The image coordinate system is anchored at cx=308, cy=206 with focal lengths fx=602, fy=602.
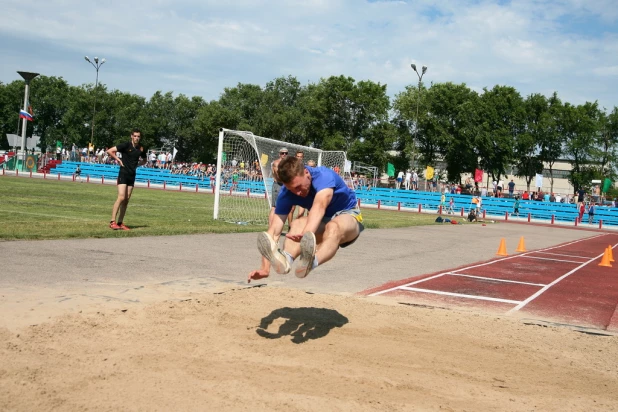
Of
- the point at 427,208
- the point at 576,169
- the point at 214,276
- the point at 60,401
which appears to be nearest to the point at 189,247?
the point at 214,276

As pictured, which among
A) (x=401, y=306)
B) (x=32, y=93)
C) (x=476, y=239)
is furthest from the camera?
(x=32, y=93)

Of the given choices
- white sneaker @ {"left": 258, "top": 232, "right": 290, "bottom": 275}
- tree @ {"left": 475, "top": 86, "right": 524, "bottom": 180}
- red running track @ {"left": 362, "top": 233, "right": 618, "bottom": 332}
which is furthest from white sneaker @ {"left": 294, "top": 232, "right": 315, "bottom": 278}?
tree @ {"left": 475, "top": 86, "right": 524, "bottom": 180}

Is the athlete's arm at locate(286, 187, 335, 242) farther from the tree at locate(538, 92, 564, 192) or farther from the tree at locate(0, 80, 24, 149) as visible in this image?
the tree at locate(0, 80, 24, 149)

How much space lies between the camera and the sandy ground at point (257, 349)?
412cm

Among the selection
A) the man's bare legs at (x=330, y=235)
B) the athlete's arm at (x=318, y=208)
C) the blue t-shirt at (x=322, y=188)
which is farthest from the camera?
the blue t-shirt at (x=322, y=188)

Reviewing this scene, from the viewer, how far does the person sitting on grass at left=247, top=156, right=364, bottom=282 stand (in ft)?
18.1

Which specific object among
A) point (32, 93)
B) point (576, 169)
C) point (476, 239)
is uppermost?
point (32, 93)

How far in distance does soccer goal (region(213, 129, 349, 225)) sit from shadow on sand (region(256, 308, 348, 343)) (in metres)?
12.1

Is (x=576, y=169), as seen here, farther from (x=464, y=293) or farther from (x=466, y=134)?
(x=464, y=293)

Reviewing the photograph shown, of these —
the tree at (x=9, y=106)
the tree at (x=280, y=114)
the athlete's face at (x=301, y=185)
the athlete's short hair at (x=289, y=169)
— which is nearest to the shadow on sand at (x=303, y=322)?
the athlete's face at (x=301, y=185)

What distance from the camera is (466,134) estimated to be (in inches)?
2665

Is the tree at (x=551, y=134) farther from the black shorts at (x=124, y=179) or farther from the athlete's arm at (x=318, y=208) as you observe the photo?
the athlete's arm at (x=318, y=208)

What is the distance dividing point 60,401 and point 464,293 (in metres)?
6.87

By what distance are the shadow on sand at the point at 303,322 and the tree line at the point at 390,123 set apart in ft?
174
